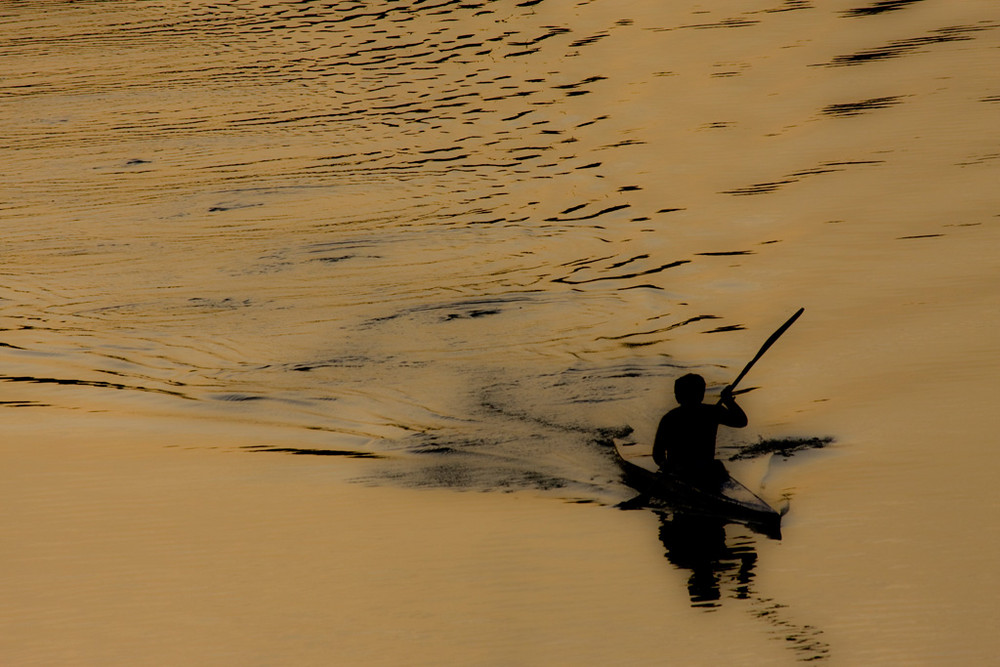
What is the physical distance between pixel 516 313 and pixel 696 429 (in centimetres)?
621

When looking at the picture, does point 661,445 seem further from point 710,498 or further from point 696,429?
point 710,498

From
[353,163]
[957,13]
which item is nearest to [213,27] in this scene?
[353,163]

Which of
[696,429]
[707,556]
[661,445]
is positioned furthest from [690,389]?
[707,556]

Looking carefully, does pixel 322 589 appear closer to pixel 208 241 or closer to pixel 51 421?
pixel 51 421

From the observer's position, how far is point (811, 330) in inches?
647

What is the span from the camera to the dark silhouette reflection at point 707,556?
10.5 m

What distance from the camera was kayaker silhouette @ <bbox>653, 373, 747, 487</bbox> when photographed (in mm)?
11453

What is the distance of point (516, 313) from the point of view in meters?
17.5

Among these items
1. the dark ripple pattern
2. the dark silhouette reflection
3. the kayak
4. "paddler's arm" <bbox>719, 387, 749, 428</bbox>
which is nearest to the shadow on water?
the dark silhouette reflection

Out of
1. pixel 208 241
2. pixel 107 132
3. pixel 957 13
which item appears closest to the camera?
pixel 208 241

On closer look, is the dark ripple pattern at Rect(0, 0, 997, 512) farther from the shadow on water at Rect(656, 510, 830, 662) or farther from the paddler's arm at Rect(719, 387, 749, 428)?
the paddler's arm at Rect(719, 387, 749, 428)

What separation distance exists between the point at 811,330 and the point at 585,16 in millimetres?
19422

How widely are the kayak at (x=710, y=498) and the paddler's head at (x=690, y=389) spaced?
74 centimetres

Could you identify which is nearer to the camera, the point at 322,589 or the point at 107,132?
the point at 322,589
